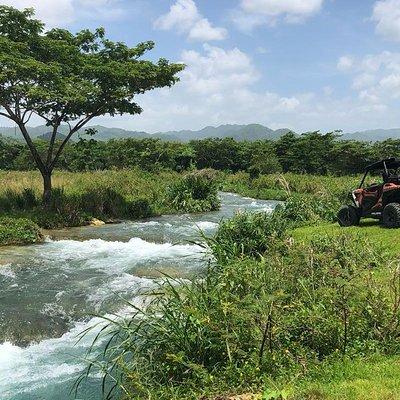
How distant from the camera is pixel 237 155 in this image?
177ft

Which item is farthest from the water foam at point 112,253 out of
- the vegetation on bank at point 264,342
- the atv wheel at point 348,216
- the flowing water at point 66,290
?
the vegetation on bank at point 264,342

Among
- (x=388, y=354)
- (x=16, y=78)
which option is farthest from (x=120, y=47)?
(x=388, y=354)

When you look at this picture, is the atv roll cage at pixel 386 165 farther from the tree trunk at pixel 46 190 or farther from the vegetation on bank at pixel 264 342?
the tree trunk at pixel 46 190

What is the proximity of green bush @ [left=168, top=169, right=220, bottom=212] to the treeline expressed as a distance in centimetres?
1729

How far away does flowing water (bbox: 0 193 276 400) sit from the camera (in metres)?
6.49

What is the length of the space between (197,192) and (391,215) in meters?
14.2

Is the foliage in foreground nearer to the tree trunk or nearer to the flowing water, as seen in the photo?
the flowing water

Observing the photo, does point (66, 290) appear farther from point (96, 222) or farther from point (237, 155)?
point (237, 155)

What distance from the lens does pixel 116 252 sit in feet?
45.3

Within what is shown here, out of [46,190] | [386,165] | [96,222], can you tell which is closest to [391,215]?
[386,165]

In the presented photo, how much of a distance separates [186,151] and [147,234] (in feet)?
109

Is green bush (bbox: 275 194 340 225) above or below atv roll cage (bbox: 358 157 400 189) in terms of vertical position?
below

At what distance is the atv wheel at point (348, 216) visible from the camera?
1241 cm

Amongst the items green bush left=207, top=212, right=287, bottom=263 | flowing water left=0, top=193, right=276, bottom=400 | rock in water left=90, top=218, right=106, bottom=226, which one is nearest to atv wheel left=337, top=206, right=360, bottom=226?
green bush left=207, top=212, right=287, bottom=263
